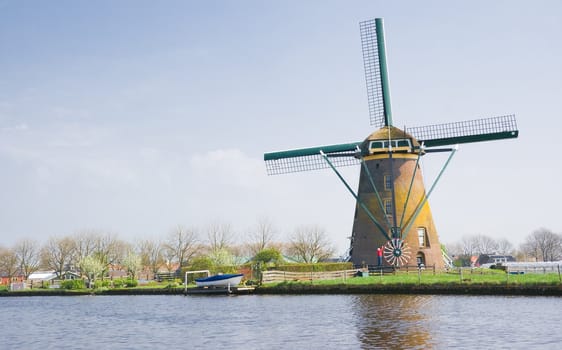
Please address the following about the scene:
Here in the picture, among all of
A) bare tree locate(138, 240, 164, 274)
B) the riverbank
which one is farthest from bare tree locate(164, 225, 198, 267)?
the riverbank

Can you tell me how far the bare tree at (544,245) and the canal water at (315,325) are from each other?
118 metres

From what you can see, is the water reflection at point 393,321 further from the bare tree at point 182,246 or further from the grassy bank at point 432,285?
the bare tree at point 182,246

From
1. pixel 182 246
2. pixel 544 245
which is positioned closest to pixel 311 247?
pixel 182 246

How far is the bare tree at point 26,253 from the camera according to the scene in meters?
99.2

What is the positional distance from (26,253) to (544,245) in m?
111

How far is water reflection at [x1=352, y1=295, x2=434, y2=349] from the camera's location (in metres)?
17.7

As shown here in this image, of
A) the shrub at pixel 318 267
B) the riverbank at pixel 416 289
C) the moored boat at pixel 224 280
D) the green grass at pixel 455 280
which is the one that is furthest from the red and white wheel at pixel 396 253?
the moored boat at pixel 224 280

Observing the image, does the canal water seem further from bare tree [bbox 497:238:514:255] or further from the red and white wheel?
bare tree [bbox 497:238:514:255]

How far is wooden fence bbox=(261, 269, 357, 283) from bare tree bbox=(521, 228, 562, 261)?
109 meters

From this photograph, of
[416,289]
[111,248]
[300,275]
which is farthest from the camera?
[111,248]

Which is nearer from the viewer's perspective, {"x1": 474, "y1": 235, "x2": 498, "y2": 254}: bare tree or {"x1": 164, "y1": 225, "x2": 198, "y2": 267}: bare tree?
{"x1": 164, "y1": 225, "x2": 198, "y2": 267}: bare tree

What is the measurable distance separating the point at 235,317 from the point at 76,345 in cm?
797

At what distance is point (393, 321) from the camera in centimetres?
2211

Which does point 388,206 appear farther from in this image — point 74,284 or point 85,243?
point 85,243
